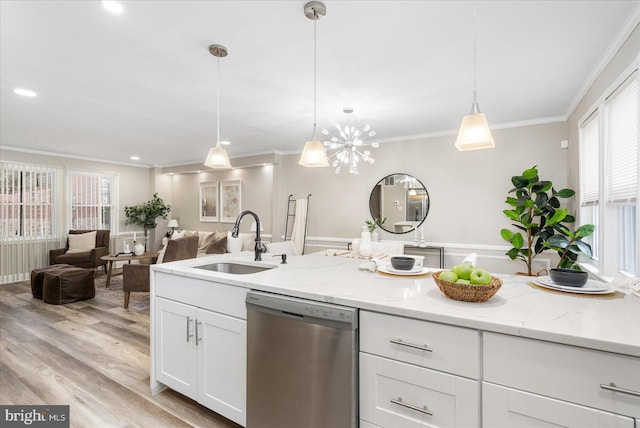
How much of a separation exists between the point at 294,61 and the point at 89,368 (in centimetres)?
307

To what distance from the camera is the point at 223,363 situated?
179cm

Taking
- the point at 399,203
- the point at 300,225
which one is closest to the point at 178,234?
the point at 300,225

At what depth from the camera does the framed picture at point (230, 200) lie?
677cm

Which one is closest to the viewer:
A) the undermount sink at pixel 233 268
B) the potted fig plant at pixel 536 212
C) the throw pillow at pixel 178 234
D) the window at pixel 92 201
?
the undermount sink at pixel 233 268

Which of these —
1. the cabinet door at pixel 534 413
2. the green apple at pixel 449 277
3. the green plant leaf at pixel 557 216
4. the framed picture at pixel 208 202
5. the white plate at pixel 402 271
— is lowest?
the cabinet door at pixel 534 413

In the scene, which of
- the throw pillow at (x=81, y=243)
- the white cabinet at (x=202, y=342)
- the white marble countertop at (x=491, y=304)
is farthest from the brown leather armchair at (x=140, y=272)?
the throw pillow at (x=81, y=243)

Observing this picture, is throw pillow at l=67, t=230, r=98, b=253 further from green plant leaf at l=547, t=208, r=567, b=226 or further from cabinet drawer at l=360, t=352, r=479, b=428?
green plant leaf at l=547, t=208, r=567, b=226

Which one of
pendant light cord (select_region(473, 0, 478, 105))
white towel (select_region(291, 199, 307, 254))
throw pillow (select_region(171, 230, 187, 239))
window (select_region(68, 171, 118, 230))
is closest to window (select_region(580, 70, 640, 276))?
pendant light cord (select_region(473, 0, 478, 105))

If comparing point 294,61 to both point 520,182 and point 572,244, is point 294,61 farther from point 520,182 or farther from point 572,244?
point 572,244

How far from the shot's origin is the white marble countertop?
3.27 feet

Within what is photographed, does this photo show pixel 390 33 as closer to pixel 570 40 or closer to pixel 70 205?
pixel 570 40

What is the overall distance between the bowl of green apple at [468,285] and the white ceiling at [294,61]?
1593mm

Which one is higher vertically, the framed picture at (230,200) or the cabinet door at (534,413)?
the framed picture at (230,200)

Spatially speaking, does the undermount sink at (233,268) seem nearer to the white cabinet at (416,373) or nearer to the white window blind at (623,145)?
the white cabinet at (416,373)
